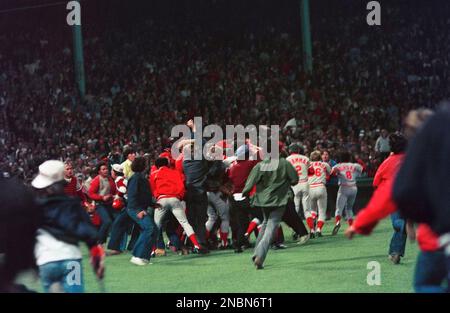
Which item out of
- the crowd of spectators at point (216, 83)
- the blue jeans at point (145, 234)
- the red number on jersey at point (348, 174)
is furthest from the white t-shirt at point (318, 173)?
the crowd of spectators at point (216, 83)

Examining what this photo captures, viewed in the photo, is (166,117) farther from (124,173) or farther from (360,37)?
(124,173)

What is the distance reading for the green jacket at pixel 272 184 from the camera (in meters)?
14.1

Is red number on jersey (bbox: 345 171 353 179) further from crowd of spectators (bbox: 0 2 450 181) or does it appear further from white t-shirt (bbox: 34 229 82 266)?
white t-shirt (bbox: 34 229 82 266)

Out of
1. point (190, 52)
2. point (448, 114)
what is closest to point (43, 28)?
point (190, 52)

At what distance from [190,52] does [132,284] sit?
22.3m

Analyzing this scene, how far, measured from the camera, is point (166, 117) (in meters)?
29.4

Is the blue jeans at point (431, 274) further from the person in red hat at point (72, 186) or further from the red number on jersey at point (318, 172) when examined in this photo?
the red number on jersey at point (318, 172)

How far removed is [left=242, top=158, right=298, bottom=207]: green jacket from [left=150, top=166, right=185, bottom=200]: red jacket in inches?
81.3

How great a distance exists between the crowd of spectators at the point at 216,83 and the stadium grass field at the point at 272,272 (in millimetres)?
9138

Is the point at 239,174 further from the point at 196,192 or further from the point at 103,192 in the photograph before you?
the point at 103,192

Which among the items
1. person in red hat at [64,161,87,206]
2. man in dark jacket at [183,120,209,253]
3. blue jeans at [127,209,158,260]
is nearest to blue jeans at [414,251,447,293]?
blue jeans at [127,209,158,260]

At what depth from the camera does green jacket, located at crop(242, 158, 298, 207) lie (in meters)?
14.1

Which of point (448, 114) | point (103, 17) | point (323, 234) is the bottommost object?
point (323, 234)

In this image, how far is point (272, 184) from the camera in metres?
14.2
